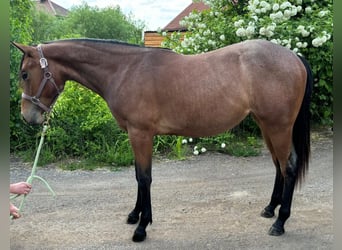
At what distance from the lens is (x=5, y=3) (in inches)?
28.6

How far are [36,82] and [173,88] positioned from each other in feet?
3.78

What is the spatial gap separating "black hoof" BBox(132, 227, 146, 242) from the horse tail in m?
1.48

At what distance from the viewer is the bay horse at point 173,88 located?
114 inches

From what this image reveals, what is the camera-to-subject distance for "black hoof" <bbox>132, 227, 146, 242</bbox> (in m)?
2.92

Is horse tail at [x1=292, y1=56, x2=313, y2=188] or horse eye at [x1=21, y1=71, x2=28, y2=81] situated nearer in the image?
horse eye at [x1=21, y1=71, x2=28, y2=81]

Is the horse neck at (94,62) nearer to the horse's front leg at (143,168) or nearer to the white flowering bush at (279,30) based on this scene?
the horse's front leg at (143,168)

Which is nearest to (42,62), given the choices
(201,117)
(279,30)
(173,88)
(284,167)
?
(173,88)

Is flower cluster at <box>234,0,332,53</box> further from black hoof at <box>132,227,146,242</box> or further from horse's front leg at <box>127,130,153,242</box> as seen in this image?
black hoof at <box>132,227,146,242</box>

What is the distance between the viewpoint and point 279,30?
5172mm

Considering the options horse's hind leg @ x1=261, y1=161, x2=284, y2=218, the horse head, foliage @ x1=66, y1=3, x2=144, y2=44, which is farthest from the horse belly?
foliage @ x1=66, y1=3, x2=144, y2=44

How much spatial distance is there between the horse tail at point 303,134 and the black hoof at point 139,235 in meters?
1.48

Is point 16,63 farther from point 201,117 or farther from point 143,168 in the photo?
point 201,117

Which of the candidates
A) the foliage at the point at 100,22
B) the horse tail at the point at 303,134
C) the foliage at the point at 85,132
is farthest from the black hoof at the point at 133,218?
the foliage at the point at 100,22

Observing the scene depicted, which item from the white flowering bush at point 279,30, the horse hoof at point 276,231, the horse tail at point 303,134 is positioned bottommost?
the horse hoof at point 276,231
